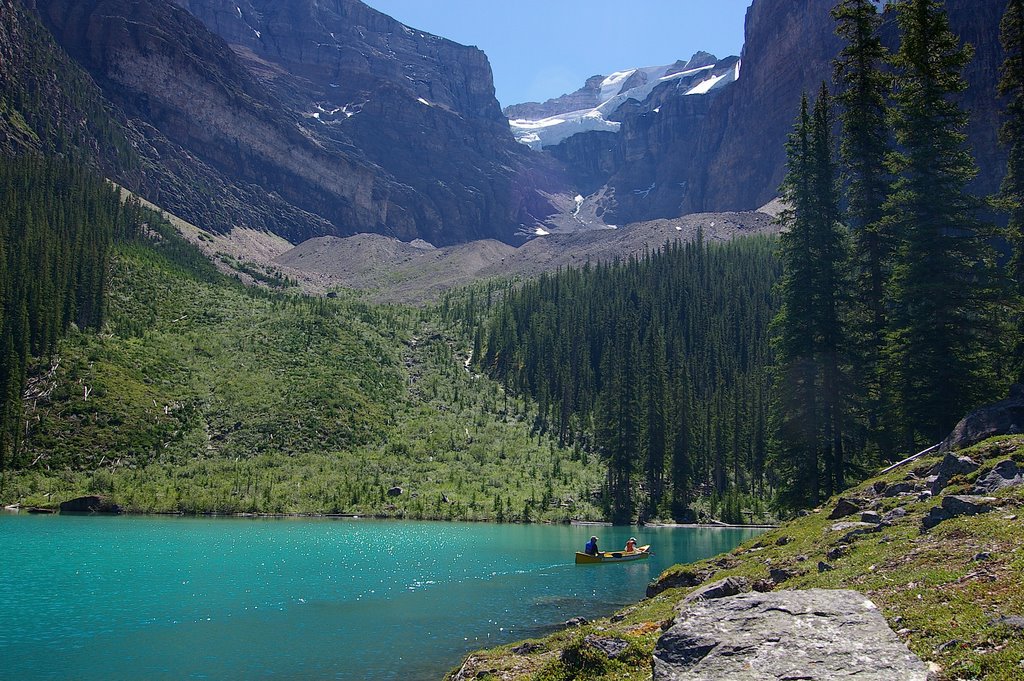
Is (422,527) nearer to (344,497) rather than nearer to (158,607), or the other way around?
(344,497)

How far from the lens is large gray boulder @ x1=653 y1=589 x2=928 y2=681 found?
996 cm

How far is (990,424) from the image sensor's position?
75.9 ft

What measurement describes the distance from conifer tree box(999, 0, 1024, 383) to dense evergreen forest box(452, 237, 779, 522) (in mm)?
20302

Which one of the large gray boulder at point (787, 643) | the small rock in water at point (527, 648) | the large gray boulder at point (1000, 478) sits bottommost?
the small rock in water at point (527, 648)

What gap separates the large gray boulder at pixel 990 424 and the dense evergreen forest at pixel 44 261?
3525 inches

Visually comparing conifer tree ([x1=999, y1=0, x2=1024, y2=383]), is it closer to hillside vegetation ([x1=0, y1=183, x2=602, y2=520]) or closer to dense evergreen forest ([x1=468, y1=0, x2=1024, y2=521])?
dense evergreen forest ([x1=468, y1=0, x2=1024, y2=521])

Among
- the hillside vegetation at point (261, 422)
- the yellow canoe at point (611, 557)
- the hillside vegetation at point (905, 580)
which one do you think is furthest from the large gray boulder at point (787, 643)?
the hillside vegetation at point (261, 422)

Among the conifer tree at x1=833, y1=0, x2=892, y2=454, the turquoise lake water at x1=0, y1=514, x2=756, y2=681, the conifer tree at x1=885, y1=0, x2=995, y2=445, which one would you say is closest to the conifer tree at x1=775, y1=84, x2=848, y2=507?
the conifer tree at x1=833, y1=0, x2=892, y2=454

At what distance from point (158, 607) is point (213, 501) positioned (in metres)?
51.8

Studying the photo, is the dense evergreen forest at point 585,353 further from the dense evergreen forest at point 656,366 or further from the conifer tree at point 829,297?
the dense evergreen forest at point 656,366

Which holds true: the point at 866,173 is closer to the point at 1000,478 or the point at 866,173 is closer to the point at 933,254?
the point at 933,254

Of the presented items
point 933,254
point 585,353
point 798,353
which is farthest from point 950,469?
point 585,353

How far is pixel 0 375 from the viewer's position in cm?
8600

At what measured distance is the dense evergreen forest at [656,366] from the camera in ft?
313
